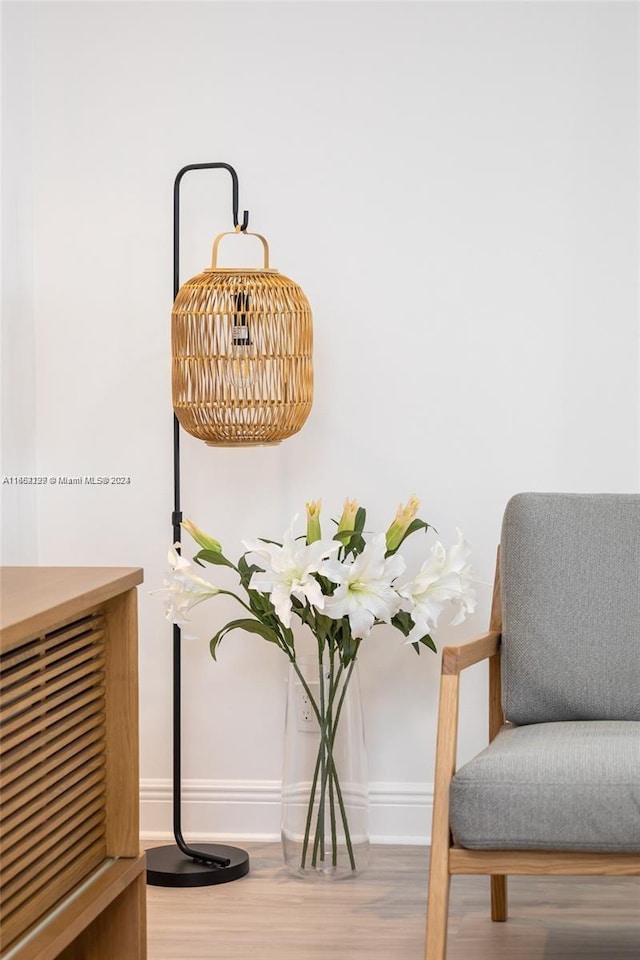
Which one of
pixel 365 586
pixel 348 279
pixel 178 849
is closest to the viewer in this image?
pixel 365 586

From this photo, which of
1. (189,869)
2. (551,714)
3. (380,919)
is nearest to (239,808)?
(189,869)

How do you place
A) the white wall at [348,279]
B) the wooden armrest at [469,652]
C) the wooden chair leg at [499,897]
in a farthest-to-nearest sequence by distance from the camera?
the white wall at [348,279], the wooden chair leg at [499,897], the wooden armrest at [469,652]

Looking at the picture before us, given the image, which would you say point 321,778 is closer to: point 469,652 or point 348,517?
point 348,517

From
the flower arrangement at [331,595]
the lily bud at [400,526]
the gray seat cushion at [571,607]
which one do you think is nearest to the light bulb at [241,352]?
the flower arrangement at [331,595]

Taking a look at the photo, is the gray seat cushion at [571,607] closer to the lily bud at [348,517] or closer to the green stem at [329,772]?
the lily bud at [348,517]

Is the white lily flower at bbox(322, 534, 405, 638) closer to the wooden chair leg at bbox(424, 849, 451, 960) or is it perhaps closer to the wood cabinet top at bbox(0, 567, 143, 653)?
the wood cabinet top at bbox(0, 567, 143, 653)

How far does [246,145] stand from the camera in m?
2.99

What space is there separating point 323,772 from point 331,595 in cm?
42

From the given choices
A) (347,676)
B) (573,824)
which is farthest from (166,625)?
(573,824)

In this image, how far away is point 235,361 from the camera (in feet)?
8.71

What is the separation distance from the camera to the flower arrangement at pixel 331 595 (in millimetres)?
2543

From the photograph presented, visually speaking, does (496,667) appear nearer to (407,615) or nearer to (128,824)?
(407,615)

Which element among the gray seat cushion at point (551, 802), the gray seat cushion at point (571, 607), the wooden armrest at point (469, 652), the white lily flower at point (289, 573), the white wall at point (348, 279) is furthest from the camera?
the white wall at point (348, 279)

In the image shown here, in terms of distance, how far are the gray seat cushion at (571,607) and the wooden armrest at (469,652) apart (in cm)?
3
